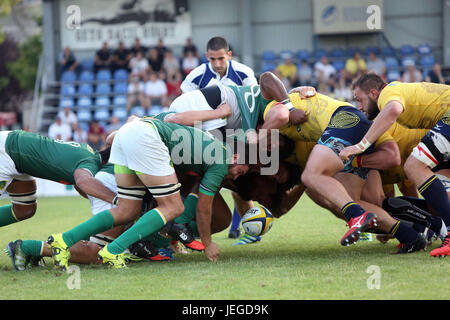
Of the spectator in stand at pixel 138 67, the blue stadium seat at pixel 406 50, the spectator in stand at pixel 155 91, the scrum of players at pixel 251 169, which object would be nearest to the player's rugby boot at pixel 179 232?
the scrum of players at pixel 251 169

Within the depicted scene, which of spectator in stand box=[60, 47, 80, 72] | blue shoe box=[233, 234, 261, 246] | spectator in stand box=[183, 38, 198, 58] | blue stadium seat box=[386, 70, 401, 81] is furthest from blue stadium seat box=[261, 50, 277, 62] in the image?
Result: blue shoe box=[233, 234, 261, 246]

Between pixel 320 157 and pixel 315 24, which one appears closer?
pixel 320 157

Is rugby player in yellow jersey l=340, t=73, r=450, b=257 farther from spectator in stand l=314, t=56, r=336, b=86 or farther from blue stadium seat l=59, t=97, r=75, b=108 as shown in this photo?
blue stadium seat l=59, t=97, r=75, b=108

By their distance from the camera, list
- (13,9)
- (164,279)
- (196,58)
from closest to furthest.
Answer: (164,279) < (196,58) < (13,9)

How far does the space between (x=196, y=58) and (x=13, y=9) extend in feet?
98.8

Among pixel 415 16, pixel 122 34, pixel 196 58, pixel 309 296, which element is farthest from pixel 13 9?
pixel 309 296

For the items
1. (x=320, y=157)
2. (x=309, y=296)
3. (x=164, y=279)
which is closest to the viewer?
(x=309, y=296)

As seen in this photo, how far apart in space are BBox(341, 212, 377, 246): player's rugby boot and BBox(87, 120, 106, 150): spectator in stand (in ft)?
45.0

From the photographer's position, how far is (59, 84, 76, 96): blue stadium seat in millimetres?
21391

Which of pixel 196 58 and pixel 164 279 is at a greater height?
pixel 196 58

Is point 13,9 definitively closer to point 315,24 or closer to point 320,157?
point 315,24

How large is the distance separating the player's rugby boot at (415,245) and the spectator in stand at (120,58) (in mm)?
16899

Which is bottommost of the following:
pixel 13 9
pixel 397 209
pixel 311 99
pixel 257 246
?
pixel 257 246

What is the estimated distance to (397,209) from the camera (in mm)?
6496
